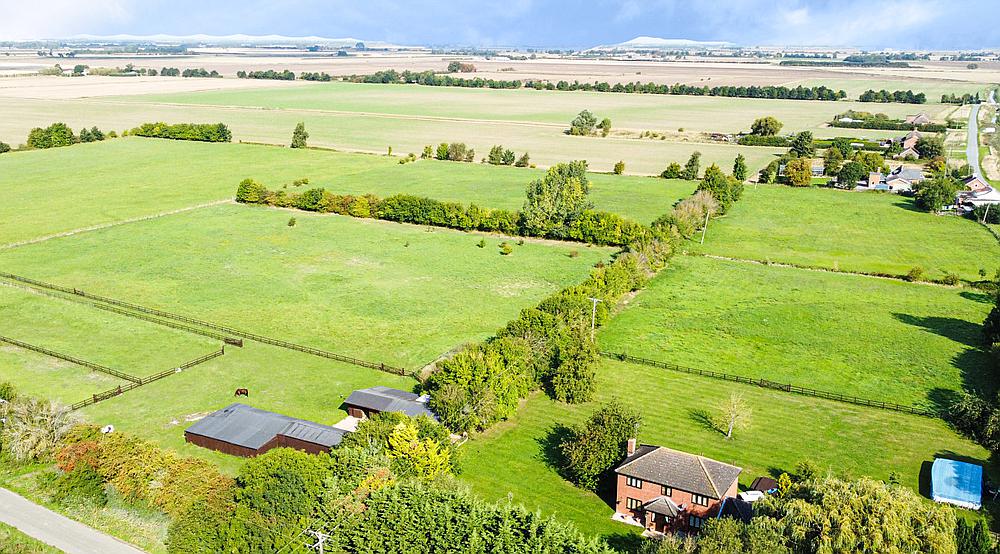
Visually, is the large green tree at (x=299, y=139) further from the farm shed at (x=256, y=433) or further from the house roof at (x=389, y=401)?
the farm shed at (x=256, y=433)

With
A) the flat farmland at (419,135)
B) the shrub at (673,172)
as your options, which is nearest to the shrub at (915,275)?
the shrub at (673,172)

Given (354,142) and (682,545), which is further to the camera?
(354,142)

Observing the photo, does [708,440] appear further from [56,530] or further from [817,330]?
[56,530]

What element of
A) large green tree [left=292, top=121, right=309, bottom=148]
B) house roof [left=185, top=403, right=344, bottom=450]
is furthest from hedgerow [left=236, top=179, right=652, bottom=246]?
house roof [left=185, top=403, right=344, bottom=450]

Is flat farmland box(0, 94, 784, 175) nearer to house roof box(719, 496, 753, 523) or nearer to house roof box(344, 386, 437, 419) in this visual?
house roof box(344, 386, 437, 419)

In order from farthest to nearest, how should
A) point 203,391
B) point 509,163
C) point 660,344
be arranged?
point 509,163
point 660,344
point 203,391

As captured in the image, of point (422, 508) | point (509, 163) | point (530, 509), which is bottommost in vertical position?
point (530, 509)

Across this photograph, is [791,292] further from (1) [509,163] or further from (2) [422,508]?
(1) [509,163]

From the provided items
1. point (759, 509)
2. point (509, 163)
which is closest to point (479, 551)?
point (759, 509)
